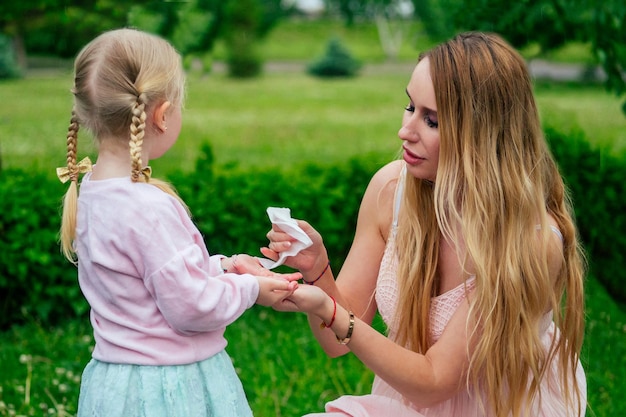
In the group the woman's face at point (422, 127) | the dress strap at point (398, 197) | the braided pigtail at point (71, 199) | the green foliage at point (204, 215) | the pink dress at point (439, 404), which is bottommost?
the green foliage at point (204, 215)

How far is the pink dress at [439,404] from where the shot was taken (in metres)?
2.76

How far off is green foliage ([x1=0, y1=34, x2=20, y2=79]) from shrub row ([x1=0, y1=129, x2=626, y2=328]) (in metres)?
15.5

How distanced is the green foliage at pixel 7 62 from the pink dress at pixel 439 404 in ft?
60.7

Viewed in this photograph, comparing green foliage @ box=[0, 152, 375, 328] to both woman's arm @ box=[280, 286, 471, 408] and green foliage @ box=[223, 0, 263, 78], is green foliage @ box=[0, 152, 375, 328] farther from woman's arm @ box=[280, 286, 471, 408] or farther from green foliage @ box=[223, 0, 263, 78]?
green foliage @ box=[223, 0, 263, 78]

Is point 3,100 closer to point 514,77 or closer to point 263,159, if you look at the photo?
point 263,159

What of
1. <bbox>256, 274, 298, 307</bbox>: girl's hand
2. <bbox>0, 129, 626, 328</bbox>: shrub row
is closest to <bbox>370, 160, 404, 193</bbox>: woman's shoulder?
<bbox>256, 274, 298, 307</bbox>: girl's hand

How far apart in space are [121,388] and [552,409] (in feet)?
4.28

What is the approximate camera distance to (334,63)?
25.0m

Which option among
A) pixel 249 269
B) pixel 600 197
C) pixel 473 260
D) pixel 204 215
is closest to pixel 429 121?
pixel 473 260

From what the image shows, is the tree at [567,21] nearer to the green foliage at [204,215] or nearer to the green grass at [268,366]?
the green foliage at [204,215]

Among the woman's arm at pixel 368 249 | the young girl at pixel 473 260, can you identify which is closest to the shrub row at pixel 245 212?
the woman's arm at pixel 368 249

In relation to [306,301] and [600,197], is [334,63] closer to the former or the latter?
[600,197]

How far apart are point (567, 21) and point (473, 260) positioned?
3.10 meters

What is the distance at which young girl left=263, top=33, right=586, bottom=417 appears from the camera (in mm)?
2549
